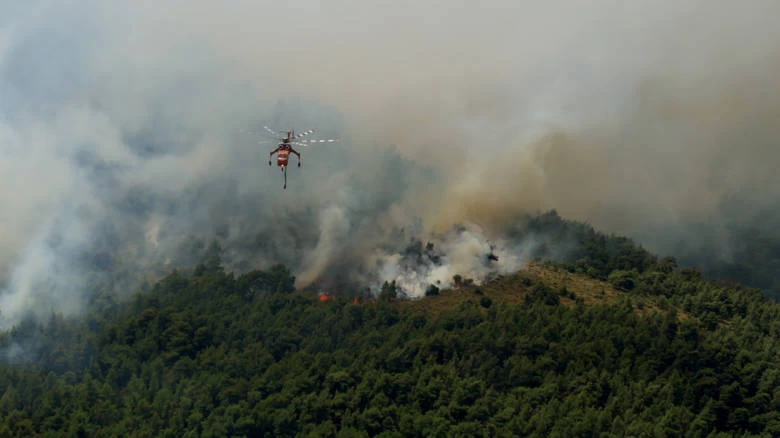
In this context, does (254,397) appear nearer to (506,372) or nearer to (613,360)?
(506,372)

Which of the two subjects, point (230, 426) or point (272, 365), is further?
point (272, 365)

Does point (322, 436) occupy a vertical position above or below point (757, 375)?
below

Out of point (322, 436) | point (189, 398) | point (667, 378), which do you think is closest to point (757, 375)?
point (667, 378)

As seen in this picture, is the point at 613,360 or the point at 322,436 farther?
the point at 613,360

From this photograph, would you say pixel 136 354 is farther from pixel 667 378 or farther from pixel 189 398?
pixel 667 378

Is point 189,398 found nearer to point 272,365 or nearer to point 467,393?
point 272,365

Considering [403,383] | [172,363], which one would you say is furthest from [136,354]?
[403,383]

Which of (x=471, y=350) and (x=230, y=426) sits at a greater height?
(x=471, y=350)
